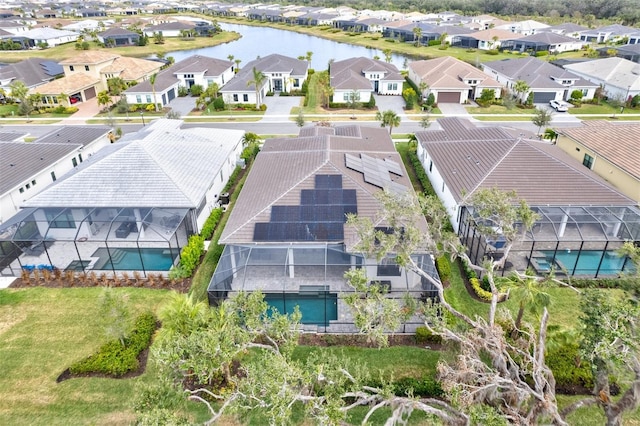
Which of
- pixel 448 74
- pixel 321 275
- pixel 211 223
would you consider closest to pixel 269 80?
pixel 448 74

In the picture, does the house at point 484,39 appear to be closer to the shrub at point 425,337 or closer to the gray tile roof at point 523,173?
the gray tile roof at point 523,173

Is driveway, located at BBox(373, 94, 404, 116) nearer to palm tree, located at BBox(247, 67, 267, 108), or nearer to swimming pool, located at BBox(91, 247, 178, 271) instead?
palm tree, located at BBox(247, 67, 267, 108)

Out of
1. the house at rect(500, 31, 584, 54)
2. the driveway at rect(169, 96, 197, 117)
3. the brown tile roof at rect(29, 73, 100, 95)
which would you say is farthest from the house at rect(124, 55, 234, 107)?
the house at rect(500, 31, 584, 54)

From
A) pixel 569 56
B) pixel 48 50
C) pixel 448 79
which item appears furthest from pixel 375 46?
pixel 48 50

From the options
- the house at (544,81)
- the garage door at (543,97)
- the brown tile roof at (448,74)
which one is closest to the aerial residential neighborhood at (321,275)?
the garage door at (543,97)

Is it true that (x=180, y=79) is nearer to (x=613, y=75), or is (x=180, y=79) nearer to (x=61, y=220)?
(x=61, y=220)
